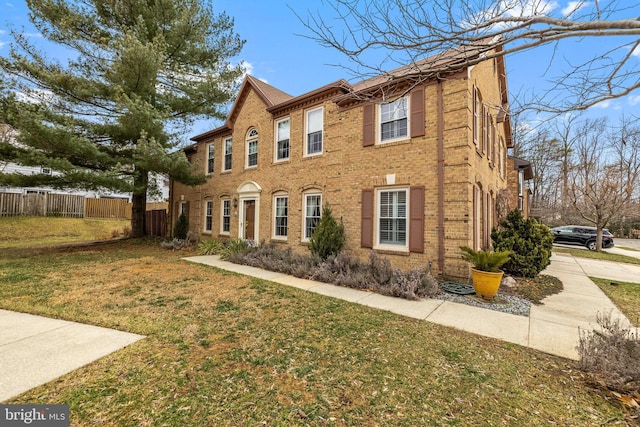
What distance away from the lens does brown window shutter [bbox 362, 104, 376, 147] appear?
8617 millimetres

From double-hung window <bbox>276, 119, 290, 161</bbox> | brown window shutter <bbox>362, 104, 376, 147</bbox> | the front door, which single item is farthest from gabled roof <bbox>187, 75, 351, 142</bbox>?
the front door

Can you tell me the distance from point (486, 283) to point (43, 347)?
741 centimetres

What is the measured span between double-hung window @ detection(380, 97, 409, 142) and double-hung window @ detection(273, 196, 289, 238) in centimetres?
465

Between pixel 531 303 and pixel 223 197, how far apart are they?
495 inches

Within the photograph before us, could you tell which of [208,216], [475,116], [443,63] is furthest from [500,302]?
[208,216]

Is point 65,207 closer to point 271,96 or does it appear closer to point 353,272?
point 271,96

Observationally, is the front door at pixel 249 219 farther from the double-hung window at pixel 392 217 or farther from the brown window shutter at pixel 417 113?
the brown window shutter at pixel 417 113

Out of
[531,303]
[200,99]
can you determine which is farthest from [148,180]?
[531,303]

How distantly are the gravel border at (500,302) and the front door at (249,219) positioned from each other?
846 cm

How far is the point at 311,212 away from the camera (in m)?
10.3

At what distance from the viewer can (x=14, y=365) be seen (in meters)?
2.89

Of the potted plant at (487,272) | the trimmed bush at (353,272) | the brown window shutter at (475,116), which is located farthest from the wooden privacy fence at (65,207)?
the potted plant at (487,272)

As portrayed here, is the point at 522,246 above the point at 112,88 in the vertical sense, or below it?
below

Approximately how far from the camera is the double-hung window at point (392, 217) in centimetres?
805
